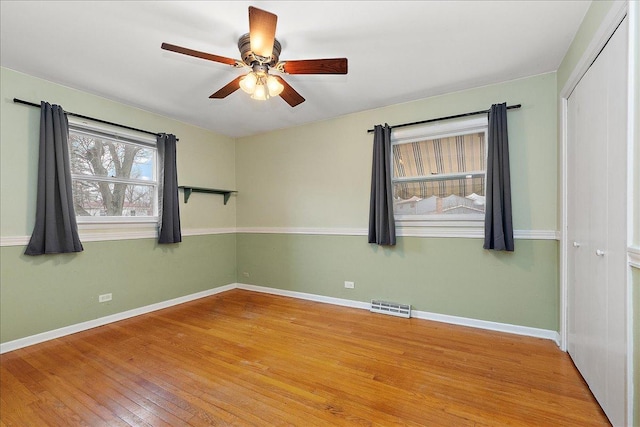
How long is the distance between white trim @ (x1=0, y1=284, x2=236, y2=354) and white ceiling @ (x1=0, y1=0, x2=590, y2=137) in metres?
2.30

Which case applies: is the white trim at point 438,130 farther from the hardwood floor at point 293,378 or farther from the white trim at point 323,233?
the hardwood floor at point 293,378

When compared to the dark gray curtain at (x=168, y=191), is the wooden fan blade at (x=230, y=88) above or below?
above

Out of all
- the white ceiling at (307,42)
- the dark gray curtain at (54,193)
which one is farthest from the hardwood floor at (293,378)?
the white ceiling at (307,42)

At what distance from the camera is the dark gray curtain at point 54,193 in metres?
2.70

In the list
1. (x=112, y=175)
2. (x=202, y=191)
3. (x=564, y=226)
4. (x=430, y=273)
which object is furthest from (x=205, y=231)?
(x=564, y=226)

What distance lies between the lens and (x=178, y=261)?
3977 mm

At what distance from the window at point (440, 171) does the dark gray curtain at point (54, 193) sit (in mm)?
3537

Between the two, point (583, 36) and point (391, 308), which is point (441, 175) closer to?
point (583, 36)

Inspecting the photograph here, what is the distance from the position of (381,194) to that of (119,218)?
10.3ft

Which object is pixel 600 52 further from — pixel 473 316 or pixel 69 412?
pixel 69 412

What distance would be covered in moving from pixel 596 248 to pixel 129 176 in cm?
453

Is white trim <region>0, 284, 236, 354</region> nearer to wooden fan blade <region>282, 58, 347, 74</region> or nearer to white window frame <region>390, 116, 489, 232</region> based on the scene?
white window frame <region>390, 116, 489, 232</region>

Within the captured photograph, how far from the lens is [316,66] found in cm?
200

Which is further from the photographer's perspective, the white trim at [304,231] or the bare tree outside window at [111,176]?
the white trim at [304,231]
